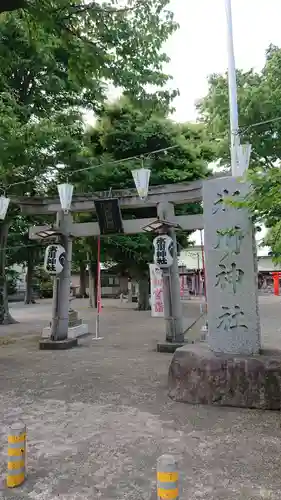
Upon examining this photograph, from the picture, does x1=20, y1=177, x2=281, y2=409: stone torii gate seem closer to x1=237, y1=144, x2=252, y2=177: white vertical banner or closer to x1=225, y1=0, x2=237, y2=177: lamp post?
x1=237, y1=144, x2=252, y2=177: white vertical banner

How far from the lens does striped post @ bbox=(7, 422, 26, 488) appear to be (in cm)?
346

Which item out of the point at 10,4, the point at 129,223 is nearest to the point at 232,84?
the point at 129,223

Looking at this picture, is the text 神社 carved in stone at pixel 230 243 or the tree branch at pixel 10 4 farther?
the text 神社 carved in stone at pixel 230 243

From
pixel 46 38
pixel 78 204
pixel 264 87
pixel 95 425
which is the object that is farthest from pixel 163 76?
pixel 95 425

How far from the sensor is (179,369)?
244 inches

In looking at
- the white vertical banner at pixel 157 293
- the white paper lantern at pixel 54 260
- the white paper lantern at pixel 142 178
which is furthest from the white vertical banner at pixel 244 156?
the white paper lantern at pixel 54 260

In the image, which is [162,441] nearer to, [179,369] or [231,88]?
[179,369]

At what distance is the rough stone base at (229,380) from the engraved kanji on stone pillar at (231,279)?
13.6 inches

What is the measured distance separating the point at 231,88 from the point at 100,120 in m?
10.1

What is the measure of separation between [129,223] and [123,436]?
7.46 meters

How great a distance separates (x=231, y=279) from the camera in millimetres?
6574

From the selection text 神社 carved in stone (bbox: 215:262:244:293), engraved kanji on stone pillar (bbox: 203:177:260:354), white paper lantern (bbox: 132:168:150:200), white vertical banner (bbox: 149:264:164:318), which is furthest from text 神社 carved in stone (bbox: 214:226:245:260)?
white vertical banner (bbox: 149:264:164:318)

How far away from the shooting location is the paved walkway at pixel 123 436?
356 cm

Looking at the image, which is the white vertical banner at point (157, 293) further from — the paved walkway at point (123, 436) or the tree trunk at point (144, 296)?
the tree trunk at point (144, 296)
